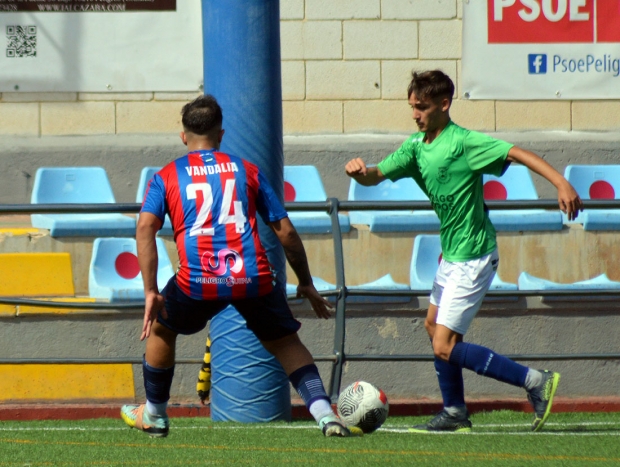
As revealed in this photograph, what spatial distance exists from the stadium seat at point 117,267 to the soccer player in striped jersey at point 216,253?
2910 millimetres

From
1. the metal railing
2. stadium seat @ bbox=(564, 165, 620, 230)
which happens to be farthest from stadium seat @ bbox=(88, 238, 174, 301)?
stadium seat @ bbox=(564, 165, 620, 230)

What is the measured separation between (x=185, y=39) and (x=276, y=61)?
4.60 meters

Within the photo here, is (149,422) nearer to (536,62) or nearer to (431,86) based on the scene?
→ (431,86)

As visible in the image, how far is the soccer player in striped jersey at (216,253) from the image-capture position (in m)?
4.39

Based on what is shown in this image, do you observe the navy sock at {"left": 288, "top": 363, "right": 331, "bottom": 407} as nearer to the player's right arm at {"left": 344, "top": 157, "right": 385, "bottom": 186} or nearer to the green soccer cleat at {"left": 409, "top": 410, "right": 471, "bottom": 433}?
the green soccer cleat at {"left": 409, "top": 410, "right": 471, "bottom": 433}

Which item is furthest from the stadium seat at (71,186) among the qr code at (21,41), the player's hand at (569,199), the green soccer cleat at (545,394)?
the player's hand at (569,199)

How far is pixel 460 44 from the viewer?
10578 mm

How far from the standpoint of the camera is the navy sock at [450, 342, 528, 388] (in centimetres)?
497

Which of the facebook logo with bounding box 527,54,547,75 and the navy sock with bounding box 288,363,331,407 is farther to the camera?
the facebook logo with bounding box 527,54,547,75

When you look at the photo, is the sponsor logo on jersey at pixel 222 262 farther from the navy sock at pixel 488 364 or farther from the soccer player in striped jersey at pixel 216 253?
the navy sock at pixel 488 364

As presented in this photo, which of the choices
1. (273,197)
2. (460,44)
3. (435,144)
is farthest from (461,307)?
(460,44)

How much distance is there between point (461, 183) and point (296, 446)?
1.55 metres

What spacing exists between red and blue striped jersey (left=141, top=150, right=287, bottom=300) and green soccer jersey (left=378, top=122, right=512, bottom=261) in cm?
108

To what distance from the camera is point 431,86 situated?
5.09 metres
